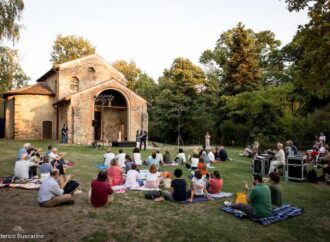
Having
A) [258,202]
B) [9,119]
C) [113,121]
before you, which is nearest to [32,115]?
[9,119]

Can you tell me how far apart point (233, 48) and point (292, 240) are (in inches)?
1253

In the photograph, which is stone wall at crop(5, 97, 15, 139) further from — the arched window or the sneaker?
the sneaker

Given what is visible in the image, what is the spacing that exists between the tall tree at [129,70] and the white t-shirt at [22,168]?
163 feet

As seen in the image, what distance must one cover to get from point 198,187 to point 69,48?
161 ft

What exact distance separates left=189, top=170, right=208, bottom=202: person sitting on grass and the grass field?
48 cm

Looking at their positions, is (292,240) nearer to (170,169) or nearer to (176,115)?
(170,169)

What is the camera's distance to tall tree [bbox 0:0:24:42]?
55.7 ft

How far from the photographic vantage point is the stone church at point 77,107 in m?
29.1

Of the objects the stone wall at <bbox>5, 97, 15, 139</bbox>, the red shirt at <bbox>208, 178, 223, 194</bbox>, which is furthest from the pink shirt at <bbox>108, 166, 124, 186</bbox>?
the stone wall at <bbox>5, 97, 15, 139</bbox>

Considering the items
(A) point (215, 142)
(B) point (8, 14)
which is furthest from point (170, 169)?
(A) point (215, 142)

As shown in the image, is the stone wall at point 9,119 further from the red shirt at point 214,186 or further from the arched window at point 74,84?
the red shirt at point 214,186

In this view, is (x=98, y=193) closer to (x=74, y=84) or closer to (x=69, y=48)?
(x=74, y=84)

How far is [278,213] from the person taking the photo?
771 centimetres

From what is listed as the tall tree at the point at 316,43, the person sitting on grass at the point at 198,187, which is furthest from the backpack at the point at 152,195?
the tall tree at the point at 316,43
